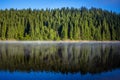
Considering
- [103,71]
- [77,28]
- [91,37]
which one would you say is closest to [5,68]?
[103,71]

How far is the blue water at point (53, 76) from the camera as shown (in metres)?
6.81

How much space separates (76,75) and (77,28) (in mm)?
17539

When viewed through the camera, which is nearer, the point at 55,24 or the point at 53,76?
the point at 53,76

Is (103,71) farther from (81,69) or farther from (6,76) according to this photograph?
(6,76)

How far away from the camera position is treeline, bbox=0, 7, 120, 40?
844 inches

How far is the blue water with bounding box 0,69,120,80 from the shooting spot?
268 inches

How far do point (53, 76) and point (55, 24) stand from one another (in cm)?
1882

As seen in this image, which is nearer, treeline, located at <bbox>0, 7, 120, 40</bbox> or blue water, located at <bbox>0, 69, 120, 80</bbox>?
blue water, located at <bbox>0, 69, 120, 80</bbox>

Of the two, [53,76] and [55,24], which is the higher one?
[55,24]

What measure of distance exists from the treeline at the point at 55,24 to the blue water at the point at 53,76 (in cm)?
1203

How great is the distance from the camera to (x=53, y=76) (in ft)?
23.0

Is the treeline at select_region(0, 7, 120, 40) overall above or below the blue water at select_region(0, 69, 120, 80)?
above

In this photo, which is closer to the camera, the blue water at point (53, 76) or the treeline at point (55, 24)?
the blue water at point (53, 76)

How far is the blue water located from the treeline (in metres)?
12.0
